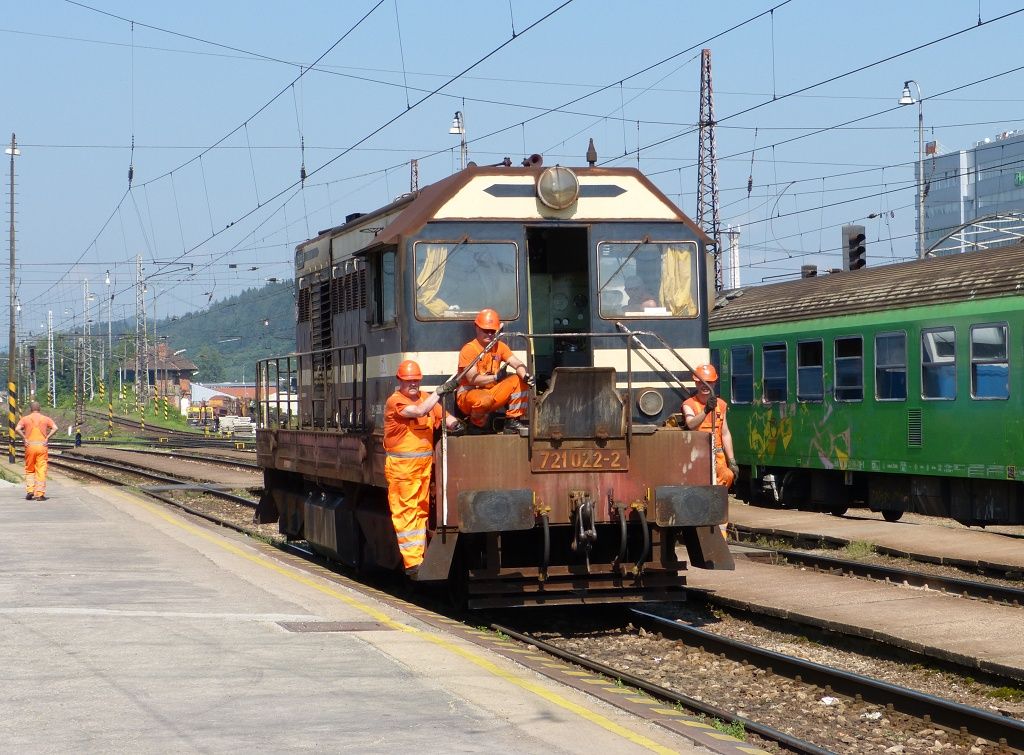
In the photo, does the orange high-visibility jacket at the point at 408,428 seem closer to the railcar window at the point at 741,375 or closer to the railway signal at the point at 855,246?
the railcar window at the point at 741,375

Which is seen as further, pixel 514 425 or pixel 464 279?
pixel 464 279

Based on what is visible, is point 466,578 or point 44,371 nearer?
point 466,578

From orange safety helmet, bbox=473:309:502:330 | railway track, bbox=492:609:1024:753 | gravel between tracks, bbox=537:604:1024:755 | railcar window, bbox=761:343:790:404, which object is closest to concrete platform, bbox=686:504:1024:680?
gravel between tracks, bbox=537:604:1024:755

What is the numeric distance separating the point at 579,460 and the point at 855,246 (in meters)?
16.6

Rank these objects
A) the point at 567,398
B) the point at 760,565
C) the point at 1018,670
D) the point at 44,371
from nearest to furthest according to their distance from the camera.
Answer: the point at 1018,670 < the point at 567,398 < the point at 760,565 < the point at 44,371

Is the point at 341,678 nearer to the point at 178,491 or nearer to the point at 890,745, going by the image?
the point at 890,745

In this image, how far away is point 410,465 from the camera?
1119 cm

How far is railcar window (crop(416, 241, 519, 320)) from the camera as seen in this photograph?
1180 cm

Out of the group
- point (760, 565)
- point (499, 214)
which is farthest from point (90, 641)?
point (760, 565)

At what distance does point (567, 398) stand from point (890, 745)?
3835mm

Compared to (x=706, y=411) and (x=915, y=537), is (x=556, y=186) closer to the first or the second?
(x=706, y=411)

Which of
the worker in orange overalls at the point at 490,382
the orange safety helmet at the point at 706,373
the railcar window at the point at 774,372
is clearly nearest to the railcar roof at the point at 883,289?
the railcar window at the point at 774,372

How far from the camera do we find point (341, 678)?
27.4ft

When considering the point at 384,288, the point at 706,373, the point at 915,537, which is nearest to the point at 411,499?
the point at 384,288
